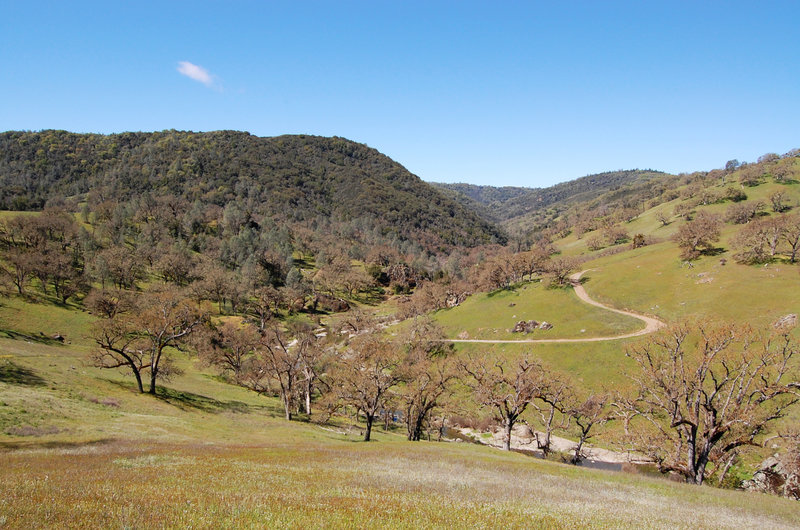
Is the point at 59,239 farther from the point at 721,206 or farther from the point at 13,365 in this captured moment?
the point at 721,206

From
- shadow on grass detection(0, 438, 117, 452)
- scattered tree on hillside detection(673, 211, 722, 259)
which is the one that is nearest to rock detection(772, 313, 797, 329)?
scattered tree on hillside detection(673, 211, 722, 259)

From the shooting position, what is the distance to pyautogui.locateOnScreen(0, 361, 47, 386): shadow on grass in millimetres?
40031

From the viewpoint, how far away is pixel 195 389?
62.9 meters

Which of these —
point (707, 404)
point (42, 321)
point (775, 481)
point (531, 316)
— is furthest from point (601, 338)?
point (42, 321)

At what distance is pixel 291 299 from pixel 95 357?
90.0m

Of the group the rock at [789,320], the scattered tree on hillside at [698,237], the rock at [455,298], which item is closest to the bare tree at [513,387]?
the rock at [789,320]

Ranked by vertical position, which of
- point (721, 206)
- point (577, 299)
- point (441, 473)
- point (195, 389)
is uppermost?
point (721, 206)

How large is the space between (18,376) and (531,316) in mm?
92164

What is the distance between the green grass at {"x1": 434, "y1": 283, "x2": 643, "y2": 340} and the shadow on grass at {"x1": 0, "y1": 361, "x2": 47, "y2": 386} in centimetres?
7993

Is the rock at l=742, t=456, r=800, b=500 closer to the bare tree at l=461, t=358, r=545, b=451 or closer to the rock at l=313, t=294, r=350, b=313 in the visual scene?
the bare tree at l=461, t=358, r=545, b=451

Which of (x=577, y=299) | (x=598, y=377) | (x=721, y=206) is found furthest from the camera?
(x=721, y=206)

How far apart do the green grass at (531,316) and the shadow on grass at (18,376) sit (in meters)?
79.9

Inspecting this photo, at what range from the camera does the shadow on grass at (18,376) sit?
40031mm

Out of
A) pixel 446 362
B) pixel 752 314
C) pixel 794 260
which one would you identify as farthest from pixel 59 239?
pixel 794 260
